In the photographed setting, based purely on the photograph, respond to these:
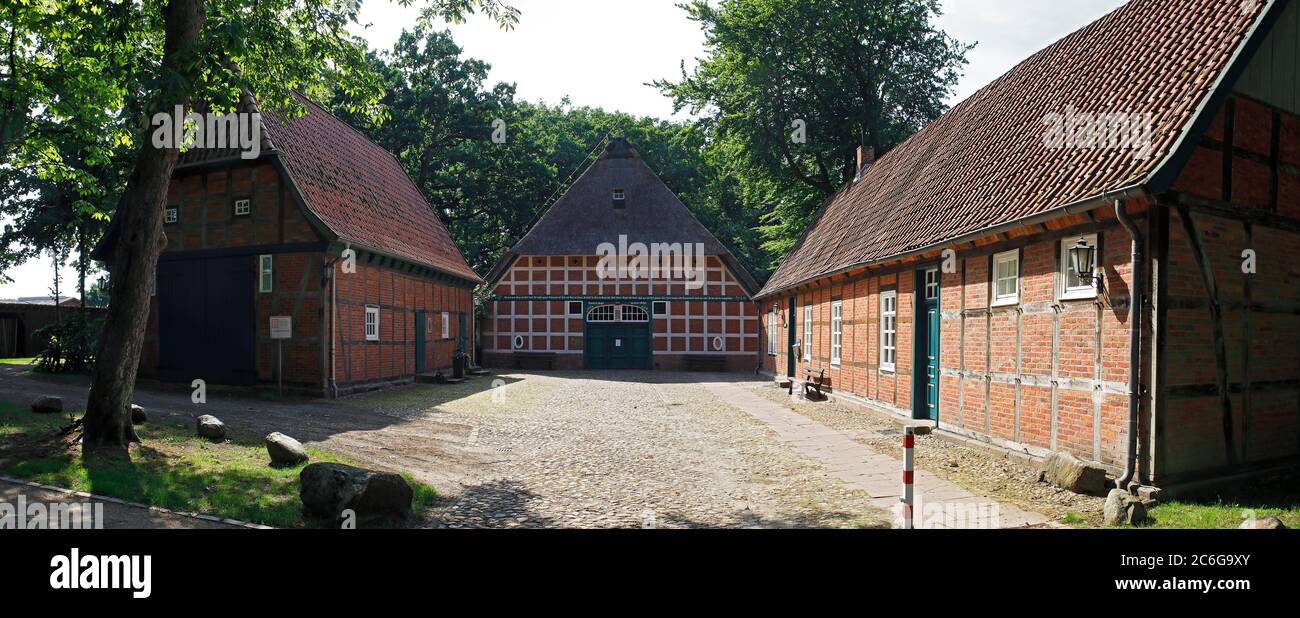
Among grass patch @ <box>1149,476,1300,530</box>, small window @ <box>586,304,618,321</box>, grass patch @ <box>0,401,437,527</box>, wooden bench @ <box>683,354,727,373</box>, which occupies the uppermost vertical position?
small window @ <box>586,304,618,321</box>

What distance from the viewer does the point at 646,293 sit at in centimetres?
3078

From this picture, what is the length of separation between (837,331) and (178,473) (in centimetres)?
1383

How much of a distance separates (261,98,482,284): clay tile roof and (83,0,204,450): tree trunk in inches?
274

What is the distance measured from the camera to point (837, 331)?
1730 centimetres

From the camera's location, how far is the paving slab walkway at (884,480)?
21.6 ft

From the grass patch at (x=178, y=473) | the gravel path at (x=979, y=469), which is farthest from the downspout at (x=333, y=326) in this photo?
the gravel path at (x=979, y=469)

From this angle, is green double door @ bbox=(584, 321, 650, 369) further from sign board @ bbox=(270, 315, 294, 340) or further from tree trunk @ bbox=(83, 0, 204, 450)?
tree trunk @ bbox=(83, 0, 204, 450)

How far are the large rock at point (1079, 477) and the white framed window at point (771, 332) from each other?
721 inches

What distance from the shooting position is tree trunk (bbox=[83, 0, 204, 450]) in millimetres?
8508

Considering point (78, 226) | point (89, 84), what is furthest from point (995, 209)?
point (78, 226)

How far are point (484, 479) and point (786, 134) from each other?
71.1ft

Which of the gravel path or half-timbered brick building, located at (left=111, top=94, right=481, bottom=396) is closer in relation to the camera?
the gravel path

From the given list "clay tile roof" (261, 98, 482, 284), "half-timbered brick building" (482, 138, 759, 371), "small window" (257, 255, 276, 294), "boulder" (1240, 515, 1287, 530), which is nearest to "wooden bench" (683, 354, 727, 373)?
"half-timbered brick building" (482, 138, 759, 371)
